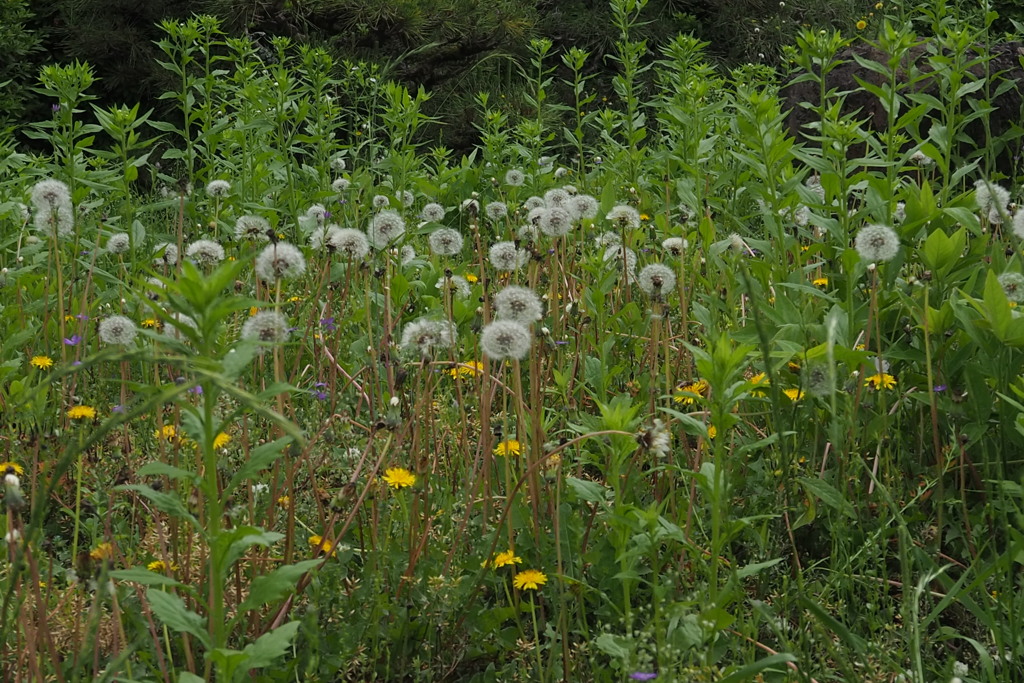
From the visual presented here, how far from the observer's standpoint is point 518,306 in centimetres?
188

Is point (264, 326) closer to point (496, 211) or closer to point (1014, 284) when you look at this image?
point (1014, 284)

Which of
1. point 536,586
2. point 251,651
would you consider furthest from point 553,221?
point 251,651

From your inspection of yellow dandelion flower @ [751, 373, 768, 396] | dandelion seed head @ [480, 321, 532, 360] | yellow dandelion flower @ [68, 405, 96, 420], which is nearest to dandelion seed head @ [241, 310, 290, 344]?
dandelion seed head @ [480, 321, 532, 360]

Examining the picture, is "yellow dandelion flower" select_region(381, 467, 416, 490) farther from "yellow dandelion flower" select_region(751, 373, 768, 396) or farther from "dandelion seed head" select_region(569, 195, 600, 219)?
"dandelion seed head" select_region(569, 195, 600, 219)

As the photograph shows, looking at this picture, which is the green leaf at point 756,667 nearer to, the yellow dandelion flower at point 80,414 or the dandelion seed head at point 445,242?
the yellow dandelion flower at point 80,414

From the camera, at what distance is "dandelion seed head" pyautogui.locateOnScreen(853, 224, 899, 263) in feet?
6.55

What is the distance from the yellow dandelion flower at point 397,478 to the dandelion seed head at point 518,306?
0.33m

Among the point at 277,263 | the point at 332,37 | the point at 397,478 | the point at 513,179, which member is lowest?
the point at 397,478

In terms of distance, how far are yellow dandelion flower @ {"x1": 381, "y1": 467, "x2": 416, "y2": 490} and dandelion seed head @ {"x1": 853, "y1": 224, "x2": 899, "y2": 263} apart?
3.23 feet

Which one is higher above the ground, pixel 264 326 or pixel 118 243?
pixel 264 326

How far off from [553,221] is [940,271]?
0.91m

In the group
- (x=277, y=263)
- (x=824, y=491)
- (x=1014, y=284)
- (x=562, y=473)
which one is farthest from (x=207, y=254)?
(x=1014, y=284)

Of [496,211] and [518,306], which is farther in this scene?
[496,211]

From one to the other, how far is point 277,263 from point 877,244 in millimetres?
1164
